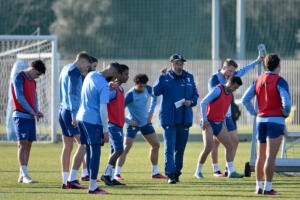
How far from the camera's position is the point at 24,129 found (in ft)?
39.4

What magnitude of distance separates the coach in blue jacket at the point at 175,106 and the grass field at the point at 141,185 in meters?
0.57

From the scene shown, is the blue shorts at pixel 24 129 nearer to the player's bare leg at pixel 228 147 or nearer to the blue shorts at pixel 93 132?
the blue shorts at pixel 93 132

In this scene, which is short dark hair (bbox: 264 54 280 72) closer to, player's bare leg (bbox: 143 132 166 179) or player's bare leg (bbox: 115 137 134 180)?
player's bare leg (bbox: 143 132 166 179)

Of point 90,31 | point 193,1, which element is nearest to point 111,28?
point 90,31

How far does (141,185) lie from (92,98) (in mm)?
2223

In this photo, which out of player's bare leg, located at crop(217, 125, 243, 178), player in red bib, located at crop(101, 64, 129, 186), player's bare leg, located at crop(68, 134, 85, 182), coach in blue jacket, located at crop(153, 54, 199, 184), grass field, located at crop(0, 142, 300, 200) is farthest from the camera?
player's bare leg, located at crop(217, 125, 243, 178)

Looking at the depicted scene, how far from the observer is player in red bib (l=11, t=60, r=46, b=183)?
39.2ft

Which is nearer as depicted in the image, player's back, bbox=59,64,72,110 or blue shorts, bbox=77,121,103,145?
blue shorts, bbox=77,121,103,145

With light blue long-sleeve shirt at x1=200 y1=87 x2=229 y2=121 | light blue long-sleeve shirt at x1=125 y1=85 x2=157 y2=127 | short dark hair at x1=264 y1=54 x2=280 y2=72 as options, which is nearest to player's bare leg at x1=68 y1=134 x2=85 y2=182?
light blue long-sleeve shirt at x1=125 y1=85 x2=157 y2=127

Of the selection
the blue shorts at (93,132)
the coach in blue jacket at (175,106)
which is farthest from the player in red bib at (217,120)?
the blue shorts at (93,132)

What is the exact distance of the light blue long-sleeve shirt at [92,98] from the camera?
9.96 metres

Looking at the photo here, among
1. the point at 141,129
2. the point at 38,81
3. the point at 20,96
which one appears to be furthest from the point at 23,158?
the point at 38,81

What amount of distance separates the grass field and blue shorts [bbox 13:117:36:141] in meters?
0.78

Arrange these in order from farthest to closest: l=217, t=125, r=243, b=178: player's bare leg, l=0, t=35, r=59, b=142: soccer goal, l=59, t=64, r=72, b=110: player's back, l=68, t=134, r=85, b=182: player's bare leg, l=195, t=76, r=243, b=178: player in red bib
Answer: l=0, t=35, r=59, b=142: soccer goal, l=217, t=125, r=243, b=178: player's bare leg, l=195, t=76, r=243, b=178: player in red bib, l=59, t=64, r=72, b=110: player's back, l=68, t=134, r=85, b=182: player's bare leg
